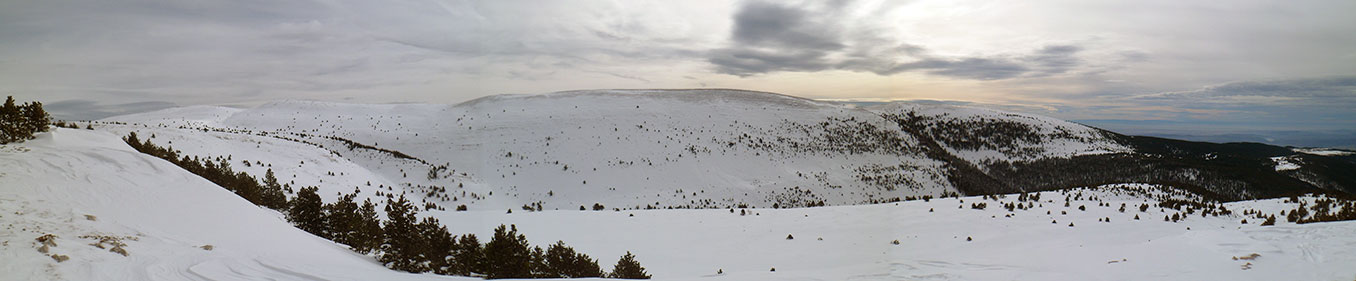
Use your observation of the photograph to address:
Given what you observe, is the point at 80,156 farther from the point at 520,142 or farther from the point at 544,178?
the point at 520,142

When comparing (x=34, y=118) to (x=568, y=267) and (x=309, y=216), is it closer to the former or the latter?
(x=309, y=216)

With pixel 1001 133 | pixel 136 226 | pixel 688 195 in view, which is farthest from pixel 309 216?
pixel 1001 133

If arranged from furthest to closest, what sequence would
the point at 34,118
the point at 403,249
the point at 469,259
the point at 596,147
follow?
1. the point at 596,147
2. the point at 34,118
3. the point at 403,249
4. the point at 469,259

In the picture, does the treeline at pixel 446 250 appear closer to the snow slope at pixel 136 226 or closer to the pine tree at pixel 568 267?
the pine tree at pixel 568 267

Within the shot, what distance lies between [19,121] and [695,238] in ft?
48.7

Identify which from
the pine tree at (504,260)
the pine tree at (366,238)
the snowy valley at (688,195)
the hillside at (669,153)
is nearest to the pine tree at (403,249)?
the snowy valley at (688,195)

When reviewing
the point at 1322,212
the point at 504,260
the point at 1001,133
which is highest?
the point at 1322,212

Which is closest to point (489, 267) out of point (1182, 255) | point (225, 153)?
point (1182, 255)

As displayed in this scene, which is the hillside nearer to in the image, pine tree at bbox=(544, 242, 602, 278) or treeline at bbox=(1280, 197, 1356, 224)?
treeline at bbox=(1280, 197, 1356, 224)

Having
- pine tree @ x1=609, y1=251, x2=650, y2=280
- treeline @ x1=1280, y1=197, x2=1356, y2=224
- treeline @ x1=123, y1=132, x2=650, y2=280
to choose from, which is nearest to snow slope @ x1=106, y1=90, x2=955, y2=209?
treeline @ x1=123, y1=132, x2=650, y2=280

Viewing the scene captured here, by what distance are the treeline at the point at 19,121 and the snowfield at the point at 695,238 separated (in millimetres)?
414

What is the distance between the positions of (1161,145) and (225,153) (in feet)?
296

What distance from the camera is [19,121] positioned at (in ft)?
35.9

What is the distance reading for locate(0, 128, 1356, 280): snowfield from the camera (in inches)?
271
